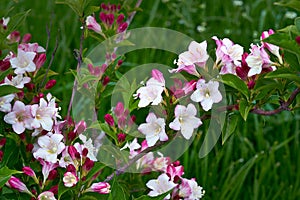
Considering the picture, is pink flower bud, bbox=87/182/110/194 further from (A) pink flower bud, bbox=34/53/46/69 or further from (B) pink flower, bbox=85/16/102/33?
(B) pink flower, bbox=85/16/102/33

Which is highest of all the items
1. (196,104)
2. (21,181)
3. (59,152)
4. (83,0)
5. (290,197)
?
(83,0)

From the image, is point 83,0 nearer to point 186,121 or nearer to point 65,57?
point 186,121

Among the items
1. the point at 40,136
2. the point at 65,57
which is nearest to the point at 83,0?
the point at 40,136

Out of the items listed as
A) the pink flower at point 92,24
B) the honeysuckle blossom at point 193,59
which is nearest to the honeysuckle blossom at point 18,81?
the pink flower at point 92,24

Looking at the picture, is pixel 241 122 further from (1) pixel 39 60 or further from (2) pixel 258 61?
(1) pixel 39 60

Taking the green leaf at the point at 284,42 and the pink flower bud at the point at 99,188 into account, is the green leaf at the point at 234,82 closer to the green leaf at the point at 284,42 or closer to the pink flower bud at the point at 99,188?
the green leaf at the point at 284,42

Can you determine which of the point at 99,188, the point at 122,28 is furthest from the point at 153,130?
the point at 122,28
